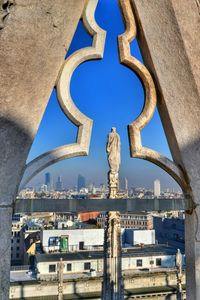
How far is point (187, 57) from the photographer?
1844mm

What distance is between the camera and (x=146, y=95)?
6.43ft

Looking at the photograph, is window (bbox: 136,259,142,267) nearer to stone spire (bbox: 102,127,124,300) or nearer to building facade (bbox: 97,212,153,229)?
stone spire (bbox: 102,127,124,300)

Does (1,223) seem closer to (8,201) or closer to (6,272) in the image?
(8,201)

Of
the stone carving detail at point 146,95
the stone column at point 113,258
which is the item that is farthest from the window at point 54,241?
the stone carving detail at point 146,95

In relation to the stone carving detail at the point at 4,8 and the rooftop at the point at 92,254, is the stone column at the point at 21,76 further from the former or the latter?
the rooftop at the point at 92,254

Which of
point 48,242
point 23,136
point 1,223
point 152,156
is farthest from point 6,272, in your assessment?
point 48,242

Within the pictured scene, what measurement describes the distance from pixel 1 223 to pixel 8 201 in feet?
0.36

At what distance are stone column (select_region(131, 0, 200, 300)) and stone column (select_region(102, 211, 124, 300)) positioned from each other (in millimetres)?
3902

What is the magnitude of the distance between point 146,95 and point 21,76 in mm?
728

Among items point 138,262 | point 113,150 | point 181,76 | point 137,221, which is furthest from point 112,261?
point 137,221

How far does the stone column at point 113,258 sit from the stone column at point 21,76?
4275 mm

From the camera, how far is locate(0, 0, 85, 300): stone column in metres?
1.61

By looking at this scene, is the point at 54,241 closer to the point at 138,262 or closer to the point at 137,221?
the point at 138,262

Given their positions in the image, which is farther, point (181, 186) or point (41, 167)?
point (181, 186)
